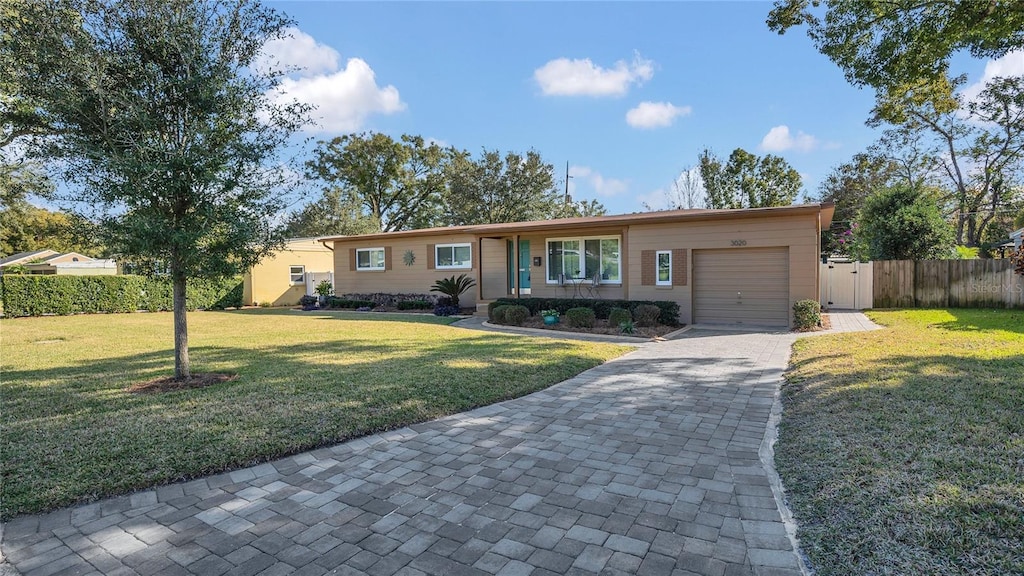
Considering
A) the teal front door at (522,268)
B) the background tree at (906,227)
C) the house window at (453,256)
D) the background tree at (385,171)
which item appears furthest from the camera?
the background tree at (385,171)

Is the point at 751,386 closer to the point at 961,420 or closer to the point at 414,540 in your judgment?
the point at 961,420

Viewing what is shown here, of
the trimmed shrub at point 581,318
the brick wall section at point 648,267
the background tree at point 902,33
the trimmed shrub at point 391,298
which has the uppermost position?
the background tree at point 902,33

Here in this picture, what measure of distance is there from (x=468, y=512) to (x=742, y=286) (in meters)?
10.9

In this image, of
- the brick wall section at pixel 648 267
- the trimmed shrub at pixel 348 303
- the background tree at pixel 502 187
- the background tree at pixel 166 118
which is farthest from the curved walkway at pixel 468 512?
the background tree at pixel 502 187

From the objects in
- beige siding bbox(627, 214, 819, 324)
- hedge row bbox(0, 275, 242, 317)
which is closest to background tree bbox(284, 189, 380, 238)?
hedge row bbox(0, 275, 242, 317)

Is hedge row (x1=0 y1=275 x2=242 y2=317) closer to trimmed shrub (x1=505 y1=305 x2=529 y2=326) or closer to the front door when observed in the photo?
trimmed shrub (x1=505 y1=305 x2=529 y2=326)

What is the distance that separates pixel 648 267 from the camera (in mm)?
12898

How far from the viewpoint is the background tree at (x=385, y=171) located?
33.9 m

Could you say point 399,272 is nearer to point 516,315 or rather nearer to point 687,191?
point 516,315

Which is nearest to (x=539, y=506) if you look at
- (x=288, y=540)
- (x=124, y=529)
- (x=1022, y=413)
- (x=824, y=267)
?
(x=288, y=540)

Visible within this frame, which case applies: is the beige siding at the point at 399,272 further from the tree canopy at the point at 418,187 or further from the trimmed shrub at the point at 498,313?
the tree canopy at the point at 418,187

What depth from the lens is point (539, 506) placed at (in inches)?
119

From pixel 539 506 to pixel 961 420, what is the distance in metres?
3.45

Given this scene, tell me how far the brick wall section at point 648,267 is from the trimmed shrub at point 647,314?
46.4 inches
